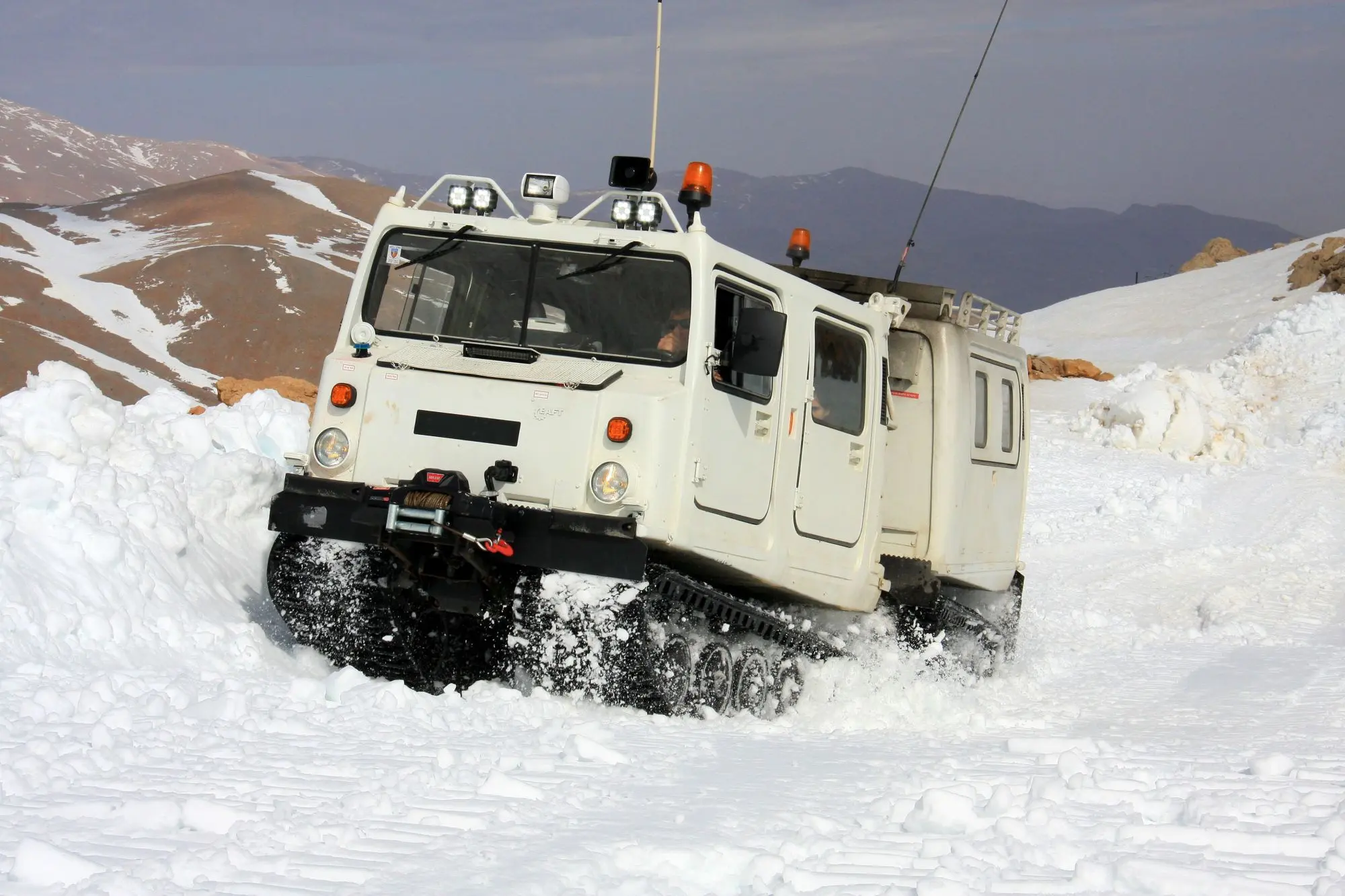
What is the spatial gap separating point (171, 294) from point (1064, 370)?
16383mm

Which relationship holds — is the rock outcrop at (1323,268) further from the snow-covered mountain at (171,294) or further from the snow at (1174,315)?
the snow-covered mountain at (171,294)

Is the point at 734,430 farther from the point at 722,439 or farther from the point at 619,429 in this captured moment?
the point at 619,429

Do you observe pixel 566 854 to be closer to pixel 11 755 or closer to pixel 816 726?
pixel 11 755

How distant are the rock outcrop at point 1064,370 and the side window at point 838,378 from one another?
1993 centimetres

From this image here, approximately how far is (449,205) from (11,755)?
3948 mm

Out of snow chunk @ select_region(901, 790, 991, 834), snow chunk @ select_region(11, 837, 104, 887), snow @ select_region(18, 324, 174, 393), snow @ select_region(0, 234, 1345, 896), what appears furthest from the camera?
snow @ select_region(18, 324, 174, 393)

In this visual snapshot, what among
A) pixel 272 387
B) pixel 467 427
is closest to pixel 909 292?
pixel 467 427

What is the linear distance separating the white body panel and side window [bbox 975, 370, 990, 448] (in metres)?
0.46

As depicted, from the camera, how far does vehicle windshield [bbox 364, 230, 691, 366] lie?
7.27 meters

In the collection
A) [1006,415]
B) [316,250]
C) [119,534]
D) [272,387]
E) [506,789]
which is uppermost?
[316,250]

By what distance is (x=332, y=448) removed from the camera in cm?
713

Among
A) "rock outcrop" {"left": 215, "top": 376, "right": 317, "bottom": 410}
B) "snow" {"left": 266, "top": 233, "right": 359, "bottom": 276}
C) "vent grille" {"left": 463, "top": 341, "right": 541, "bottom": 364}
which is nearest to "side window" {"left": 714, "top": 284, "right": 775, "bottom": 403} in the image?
"vent grille" {"left": 463, "top": 341, "right": 541, "bottom": 364}

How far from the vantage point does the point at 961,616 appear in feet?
33.3

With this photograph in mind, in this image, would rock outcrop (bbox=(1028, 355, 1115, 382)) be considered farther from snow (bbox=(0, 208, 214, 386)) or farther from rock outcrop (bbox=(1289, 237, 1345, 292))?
snow (bbox=(0, 208, 214, 386))
